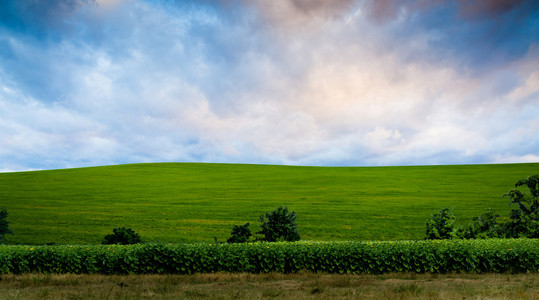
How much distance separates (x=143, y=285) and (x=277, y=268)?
3499mm

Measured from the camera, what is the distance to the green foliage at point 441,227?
1483 cm

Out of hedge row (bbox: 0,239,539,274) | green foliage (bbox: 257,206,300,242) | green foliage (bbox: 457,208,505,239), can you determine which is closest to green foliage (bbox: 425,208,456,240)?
green foliage (bbox: 457,208,505,239)

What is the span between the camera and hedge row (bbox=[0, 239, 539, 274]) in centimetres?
1105

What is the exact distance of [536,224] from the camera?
15266 mm

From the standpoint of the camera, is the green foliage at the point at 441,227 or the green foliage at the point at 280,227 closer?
the green foliage at the point at 280,227

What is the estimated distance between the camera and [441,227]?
1502cm

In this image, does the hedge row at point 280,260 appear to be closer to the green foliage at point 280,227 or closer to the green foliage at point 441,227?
the green foliage at point 280,227

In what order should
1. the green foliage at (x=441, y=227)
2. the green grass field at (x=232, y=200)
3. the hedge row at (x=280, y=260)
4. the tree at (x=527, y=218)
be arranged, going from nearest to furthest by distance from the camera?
the hedge row at (x=280, y=260) < the green foliage at (x=441, y=227) < the tree at (x=527, y=218) < the green grass field at (x=232, y=200)

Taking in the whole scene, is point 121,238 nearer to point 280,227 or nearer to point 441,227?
point 280,227

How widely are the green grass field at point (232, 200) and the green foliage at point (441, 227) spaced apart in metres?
4.42

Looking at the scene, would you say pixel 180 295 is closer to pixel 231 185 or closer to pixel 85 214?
pixel 85 214

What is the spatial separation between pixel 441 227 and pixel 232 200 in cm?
1831

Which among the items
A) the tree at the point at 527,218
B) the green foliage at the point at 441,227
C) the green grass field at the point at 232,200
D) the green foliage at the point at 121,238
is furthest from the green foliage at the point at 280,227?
the tree at the point at 527,218

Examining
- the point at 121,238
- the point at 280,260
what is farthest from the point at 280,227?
the point at 121,238
